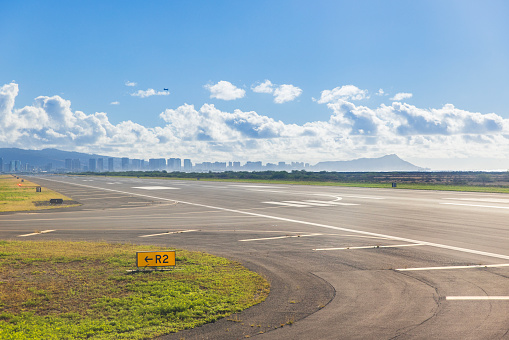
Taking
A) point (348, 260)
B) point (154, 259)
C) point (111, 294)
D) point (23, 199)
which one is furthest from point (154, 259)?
point (23, 199)

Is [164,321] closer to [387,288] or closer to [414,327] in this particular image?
[414,327]

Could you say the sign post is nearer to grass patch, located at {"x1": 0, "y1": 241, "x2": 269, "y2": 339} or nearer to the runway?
grass patch, located at {"x1": 0, "y1": 241, "x2": 269, "y2": 339}

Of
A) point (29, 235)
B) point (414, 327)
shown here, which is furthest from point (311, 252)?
point (29, 235)

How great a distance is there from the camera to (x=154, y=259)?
11.4 meters

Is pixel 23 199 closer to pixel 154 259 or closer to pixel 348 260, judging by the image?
pixel 154 259

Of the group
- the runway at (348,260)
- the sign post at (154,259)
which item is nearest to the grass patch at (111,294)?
the sign post at (154,259)

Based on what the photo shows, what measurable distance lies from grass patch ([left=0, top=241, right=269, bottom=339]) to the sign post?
279 millimetres

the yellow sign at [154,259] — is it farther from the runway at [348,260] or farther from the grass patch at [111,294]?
the runway at [348,260]

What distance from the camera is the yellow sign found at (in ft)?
36.9

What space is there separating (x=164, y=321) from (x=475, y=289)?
7.12m

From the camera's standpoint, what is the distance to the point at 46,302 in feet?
28.5

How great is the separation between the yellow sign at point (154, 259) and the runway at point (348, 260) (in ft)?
7.89

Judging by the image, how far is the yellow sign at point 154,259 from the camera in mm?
11258

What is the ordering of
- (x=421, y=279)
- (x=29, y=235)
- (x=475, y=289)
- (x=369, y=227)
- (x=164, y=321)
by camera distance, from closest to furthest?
(x=164, y=321)
(x=475, y=289)
(x=421, y=279)
(x=29, y=235)
(x=369, y=227)
